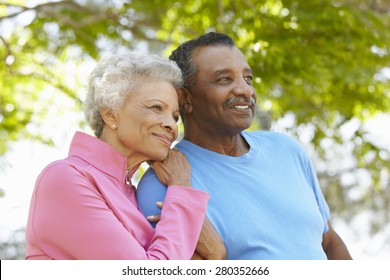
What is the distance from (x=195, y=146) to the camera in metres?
3.25

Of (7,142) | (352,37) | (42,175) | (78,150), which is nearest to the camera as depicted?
(42,175)

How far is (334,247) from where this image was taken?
11.0ft

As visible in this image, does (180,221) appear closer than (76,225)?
No

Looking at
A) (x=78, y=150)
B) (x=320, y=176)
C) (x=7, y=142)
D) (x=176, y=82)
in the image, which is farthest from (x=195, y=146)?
(x=320, y=176)

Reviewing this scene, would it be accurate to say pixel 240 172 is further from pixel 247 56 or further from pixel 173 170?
pixel 247 56

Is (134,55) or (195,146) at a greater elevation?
(134,55)

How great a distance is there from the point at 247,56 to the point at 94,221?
3192 millimetres

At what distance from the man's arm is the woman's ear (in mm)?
1128

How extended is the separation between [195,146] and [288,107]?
4.86m

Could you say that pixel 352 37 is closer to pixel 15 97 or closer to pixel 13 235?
pixel 15 97

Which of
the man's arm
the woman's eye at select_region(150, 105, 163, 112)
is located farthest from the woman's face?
the man's arm

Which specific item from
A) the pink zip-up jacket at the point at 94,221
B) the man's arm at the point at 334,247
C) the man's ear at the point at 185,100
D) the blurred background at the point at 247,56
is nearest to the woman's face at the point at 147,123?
the pink zip-up jacket at the point at 94,221

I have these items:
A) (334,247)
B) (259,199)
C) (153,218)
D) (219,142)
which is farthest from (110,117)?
(334,247)
